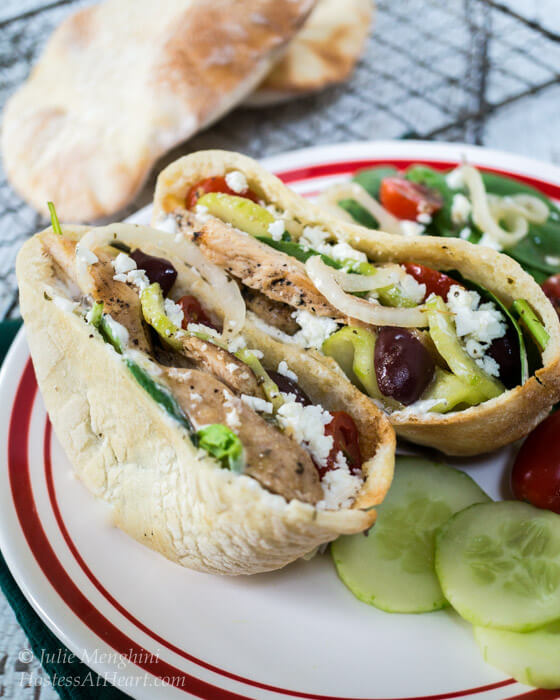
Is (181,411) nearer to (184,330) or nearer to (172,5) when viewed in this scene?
(184,330)

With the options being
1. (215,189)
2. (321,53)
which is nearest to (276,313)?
(215,189)

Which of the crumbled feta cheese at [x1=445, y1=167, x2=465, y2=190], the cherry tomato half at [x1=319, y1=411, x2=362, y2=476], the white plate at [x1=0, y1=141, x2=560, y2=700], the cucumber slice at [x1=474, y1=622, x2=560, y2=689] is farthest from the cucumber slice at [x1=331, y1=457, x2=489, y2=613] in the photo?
the crumbled feta cheese at [x1=445, y1=167, x2=465, y2=190]

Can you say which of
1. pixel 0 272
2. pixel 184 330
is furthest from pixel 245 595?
pixel 0 272

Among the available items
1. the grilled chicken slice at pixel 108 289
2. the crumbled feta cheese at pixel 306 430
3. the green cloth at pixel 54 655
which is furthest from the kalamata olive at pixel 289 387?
the green cloth at pixel 54 655

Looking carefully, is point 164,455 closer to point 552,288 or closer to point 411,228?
point 411,228

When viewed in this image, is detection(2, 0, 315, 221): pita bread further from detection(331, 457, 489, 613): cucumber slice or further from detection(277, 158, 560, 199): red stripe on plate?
detection(331, 457, 489, 613): cucumber slice

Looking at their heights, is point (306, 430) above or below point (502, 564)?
above
